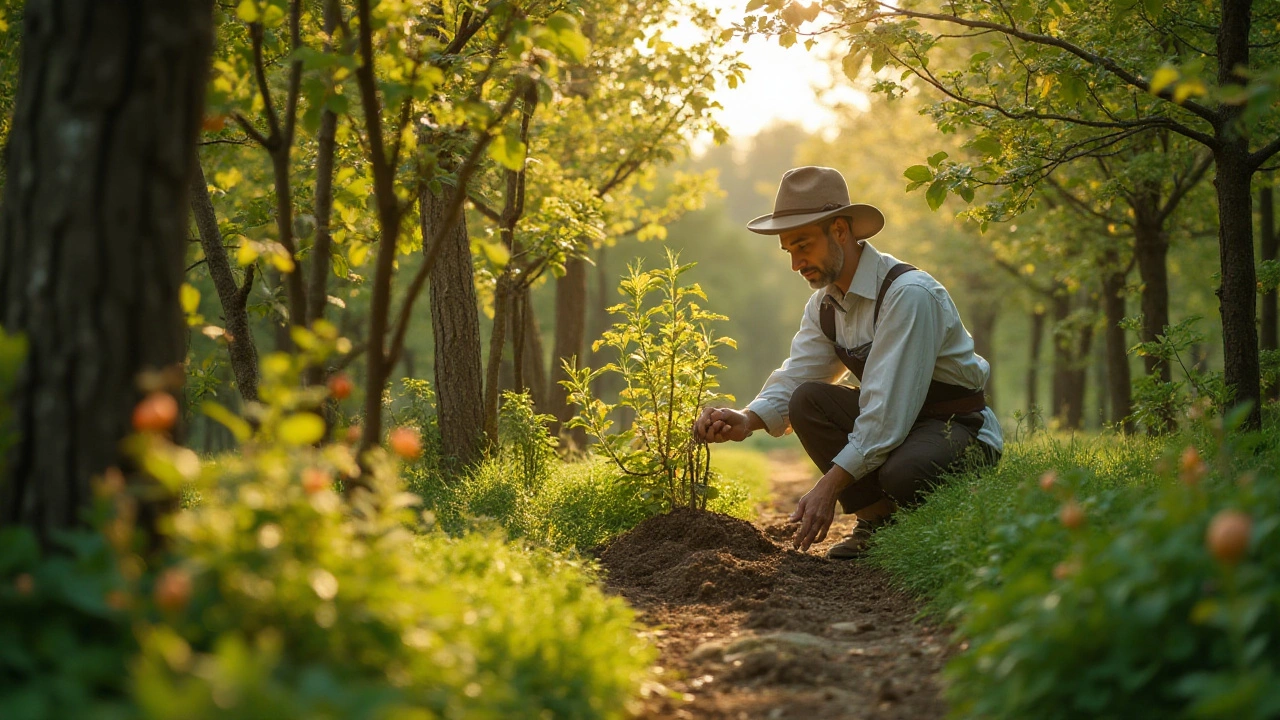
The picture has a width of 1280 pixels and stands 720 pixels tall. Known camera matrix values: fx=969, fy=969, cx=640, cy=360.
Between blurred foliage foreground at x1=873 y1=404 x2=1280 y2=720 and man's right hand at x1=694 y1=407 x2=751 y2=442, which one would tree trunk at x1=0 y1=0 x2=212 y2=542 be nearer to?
blurred foliage foreground at x1=873 y1=404 x2=1280 y2=720

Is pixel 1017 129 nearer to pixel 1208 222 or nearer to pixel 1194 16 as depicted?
pixel 1194 16

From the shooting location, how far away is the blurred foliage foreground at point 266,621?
173 centimetres

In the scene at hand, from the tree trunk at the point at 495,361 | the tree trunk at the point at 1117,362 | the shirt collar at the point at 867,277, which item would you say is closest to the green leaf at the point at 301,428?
the shirt collar at the point at 867,277

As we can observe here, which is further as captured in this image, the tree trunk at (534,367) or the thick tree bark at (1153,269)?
the tree trunk at (534,367)

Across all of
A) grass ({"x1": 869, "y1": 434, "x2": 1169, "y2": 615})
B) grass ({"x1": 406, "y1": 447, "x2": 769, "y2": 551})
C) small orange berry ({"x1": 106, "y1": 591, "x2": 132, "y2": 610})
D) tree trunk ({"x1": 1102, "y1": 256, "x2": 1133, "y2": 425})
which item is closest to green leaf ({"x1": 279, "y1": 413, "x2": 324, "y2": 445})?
small orange berry ({"x1": 106, "y1": 591, "x2": 132, "y2": 610})

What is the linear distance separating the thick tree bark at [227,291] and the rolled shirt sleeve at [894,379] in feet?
11.8

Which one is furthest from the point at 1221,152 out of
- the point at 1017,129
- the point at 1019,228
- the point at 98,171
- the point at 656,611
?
the point at 1019,228

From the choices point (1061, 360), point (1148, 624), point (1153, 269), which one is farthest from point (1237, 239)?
point (1061, 360)

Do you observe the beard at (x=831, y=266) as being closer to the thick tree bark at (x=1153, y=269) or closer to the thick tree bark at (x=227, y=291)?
the thick tree bark at (x=227, y=291)

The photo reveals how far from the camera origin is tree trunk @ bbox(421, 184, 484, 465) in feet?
22.9

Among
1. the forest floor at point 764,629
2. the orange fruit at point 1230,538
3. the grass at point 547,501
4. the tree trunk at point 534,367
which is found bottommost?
the forest floor at point 764,629

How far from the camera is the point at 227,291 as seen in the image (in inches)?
233

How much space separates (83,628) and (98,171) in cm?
108

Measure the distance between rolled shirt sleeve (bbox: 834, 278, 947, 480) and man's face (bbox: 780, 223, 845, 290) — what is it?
47cm
